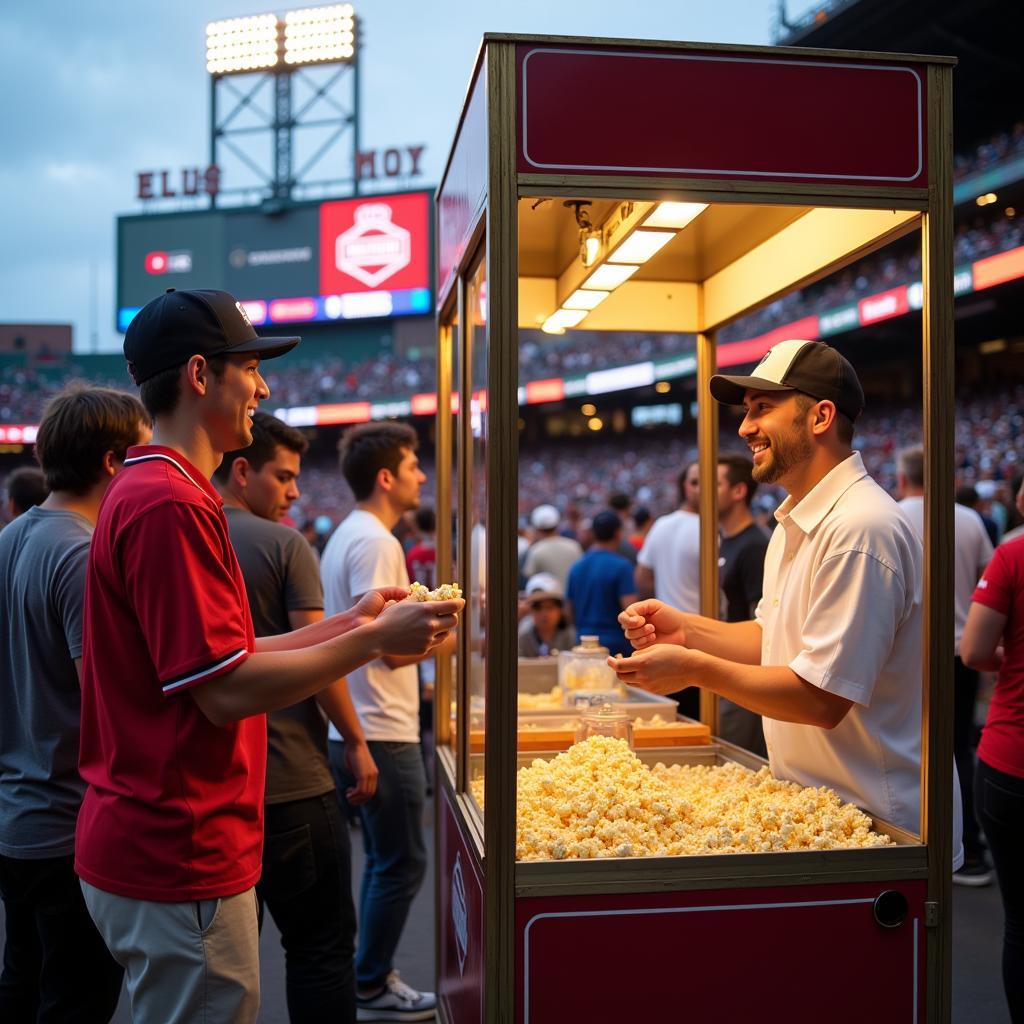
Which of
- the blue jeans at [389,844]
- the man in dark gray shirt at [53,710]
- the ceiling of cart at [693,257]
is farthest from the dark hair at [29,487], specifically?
the ceiling of cart at [693,257]

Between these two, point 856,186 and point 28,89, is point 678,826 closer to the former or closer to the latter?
point 856,186

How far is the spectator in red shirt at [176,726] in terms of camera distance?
169 centimetres

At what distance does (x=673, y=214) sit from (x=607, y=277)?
2.15 ft

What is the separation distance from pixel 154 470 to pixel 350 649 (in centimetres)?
46

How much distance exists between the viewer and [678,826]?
7.12 ft

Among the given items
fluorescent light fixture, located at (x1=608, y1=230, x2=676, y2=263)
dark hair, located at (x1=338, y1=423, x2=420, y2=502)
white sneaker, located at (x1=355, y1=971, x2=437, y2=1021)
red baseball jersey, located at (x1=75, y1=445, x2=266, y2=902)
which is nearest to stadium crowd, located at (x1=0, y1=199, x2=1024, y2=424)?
dark hair, located at (x1=338, y1=423, x2=420, y2=502)

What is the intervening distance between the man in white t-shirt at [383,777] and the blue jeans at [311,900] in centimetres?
79

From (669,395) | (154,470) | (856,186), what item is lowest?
(154,470)

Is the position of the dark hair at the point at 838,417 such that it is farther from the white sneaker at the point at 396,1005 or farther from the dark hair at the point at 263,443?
the white sneaker at the point at 396,1005

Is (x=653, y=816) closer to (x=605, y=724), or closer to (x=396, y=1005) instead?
(x=605, y=724)

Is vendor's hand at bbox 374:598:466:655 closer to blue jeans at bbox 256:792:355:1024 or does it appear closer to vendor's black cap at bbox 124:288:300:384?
vendor's black cap at bbox 124:288:300:384

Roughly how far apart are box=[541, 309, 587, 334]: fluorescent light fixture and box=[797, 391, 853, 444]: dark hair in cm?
133

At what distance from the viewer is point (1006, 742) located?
2945 mm

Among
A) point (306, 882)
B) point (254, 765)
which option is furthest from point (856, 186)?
point (306, 882)
